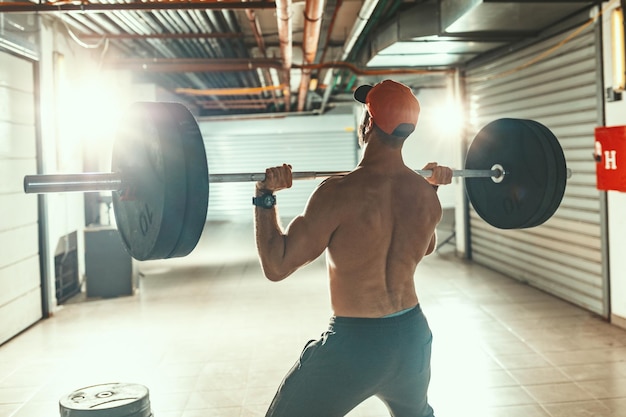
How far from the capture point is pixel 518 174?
112 inches

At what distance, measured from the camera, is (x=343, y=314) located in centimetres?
200

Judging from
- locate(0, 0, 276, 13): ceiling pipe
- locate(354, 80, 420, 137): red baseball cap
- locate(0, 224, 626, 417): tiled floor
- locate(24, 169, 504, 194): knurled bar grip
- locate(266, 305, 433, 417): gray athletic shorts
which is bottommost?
locate(0, 224, 626, 417): tiled floor

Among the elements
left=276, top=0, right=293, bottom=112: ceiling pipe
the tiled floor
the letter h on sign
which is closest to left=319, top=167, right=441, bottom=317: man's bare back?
the tiled floor

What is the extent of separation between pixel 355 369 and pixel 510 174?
1.45 m

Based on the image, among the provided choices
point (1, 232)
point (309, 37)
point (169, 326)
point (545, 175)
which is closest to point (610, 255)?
point (545, 175)

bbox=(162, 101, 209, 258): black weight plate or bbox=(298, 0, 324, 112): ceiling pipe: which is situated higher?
bbox=(298, 0, 324, 112): ceiling pipe

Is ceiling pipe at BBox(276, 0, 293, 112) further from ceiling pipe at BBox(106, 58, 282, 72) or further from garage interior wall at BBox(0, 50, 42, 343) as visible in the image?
garage interior wall at BBox(0, 50, 42, 343)

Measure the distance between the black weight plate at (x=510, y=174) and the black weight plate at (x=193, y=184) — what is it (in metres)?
1.56

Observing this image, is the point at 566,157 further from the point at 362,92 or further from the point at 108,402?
the point at 108,402

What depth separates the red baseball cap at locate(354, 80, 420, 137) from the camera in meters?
2.04

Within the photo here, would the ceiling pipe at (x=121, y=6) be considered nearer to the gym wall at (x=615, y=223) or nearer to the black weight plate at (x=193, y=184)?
the black weight plate at (x=193, y=184)

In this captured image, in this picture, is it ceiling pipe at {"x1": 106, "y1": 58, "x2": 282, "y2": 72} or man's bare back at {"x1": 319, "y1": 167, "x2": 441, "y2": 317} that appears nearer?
man's bare back at {"x1": 319, "y1": 167, "x2": 441, "y2": 317}

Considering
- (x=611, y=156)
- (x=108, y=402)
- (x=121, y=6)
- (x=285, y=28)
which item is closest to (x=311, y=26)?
(x=285, y=28)

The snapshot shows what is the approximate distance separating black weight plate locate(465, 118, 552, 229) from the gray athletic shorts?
1.08 metres
